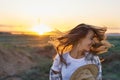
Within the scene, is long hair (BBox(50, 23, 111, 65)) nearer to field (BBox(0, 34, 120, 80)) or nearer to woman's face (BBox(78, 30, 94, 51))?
woman's face (BBox(78, 30, 94, 51))

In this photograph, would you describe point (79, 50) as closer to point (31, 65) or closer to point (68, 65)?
point (68, 65)

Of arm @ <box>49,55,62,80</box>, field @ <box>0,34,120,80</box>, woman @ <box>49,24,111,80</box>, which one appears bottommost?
field @ <box>0,34,120,80</box>

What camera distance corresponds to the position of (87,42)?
16.3 ft

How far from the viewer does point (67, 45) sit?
5.11 metres

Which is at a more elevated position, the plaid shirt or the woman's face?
the woman's face

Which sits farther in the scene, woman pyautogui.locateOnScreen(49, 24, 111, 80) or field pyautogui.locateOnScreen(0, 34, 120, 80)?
field pyautogui.locateOnScreen(0, 34, 120, 80)

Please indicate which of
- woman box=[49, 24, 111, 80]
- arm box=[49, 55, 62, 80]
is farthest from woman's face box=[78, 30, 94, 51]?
arm box=[49, 55, 62, 80]

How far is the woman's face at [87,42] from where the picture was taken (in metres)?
4.96

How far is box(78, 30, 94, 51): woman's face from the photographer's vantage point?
4957 mm

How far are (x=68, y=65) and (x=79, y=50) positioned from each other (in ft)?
0.68

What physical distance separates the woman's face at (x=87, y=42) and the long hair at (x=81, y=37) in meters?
0.03

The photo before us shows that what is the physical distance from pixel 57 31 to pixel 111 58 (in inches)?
982

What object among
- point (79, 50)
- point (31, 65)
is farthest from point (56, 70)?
point (31, 65)

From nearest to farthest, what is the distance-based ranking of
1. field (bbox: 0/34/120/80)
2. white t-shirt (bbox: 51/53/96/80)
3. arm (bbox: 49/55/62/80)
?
white t-shirt (bbox: 51/53/96/80) → arm (bbox: 49/55/62/80) → field (bbox: 0/34/120/80)
